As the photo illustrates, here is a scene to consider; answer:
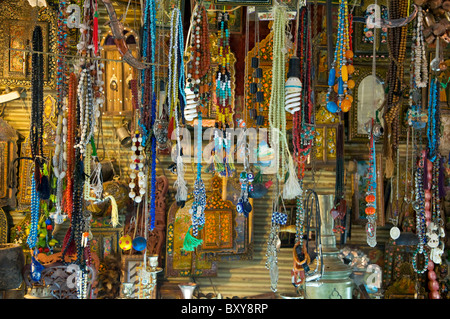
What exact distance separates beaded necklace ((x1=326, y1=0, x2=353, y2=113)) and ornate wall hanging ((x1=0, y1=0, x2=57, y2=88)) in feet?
8.31

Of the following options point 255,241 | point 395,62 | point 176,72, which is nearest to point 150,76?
point 176,72

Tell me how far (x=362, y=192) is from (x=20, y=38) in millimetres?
3487

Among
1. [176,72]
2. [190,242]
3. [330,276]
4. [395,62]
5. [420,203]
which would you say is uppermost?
[395,62]

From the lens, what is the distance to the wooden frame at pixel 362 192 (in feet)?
15.3

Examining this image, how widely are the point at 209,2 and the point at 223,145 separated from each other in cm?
124

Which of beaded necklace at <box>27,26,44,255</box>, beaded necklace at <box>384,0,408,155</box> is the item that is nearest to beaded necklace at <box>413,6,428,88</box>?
beaded necklace at <box>384,0,408,155</box>

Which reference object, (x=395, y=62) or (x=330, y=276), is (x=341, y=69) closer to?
(x=395, y=62)

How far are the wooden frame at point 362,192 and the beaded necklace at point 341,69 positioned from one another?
4.04 ft

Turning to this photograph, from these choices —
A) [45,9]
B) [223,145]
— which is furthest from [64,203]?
[45,9]

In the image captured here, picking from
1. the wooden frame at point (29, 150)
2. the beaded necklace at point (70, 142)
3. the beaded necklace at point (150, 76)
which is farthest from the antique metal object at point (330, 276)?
the wooden frame at point (29, 150)

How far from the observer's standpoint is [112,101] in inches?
175

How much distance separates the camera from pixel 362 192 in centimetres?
479

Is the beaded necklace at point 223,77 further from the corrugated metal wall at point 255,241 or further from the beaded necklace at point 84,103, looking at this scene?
the beaded necklace at point 84,103

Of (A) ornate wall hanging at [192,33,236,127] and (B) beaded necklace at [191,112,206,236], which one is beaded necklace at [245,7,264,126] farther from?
(B) beaded necklace at [191,112,206,236]
